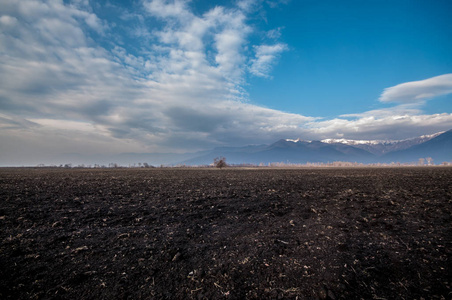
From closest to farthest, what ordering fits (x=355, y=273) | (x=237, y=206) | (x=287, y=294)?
(x=287, y=294)
(x=355, y=273)
(x=237, y=206)

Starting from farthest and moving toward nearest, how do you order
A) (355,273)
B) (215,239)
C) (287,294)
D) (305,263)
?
(215,239), (305,263), (355,273), (287,294)

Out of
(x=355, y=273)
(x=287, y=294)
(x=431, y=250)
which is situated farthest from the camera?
(x=431, y=250)

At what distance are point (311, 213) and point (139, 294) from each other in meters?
7.74

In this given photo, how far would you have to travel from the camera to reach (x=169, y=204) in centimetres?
1106

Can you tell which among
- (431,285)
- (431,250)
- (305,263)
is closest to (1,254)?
(305,263)

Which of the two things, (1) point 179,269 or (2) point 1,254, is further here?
(2) point 1,254

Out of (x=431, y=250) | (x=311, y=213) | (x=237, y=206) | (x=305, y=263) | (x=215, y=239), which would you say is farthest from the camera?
(x=237, y=206)

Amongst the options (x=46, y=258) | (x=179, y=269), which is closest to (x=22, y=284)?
(x=46, y=258)

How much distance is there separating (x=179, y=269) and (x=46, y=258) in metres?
3.59

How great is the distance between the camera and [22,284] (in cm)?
430

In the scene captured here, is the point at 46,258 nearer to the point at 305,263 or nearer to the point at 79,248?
the point at 79,248

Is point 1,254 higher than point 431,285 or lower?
higher

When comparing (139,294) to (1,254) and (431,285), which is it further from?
(431,285)

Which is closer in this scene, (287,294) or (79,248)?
(287,294)
